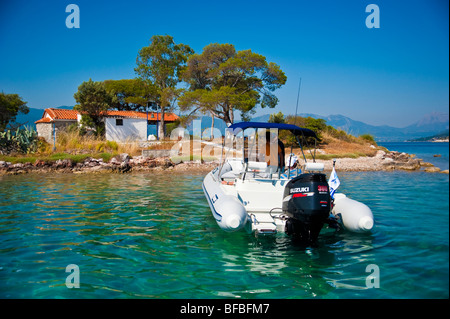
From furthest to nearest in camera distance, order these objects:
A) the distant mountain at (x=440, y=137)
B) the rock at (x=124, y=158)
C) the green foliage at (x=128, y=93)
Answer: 1. the green foliage at (x=128, y=93)
2. the rock at (x=124, y=158)
3. the distant mountain at (x=440, y=137)

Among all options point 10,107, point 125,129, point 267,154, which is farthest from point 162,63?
point 267,154

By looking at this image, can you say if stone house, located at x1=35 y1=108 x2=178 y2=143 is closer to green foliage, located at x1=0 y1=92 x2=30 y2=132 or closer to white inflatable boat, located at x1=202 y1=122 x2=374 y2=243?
green foliage, located at x1=0 y1=92 x2=30 y2=132

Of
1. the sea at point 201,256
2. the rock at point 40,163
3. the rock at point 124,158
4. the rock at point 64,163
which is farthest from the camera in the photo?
the rock at point 124,158

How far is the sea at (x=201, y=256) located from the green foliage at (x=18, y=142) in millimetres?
11705

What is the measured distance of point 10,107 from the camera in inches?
1385

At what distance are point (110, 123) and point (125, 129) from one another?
1.98 metres

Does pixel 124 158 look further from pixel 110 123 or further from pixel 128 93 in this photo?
pixel 128 93

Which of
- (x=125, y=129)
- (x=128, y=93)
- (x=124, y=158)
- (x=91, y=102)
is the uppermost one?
(x=128, y=93)

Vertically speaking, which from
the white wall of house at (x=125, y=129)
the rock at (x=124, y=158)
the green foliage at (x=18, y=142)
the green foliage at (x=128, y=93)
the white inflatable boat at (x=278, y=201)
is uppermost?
the green foliage at (x=128, y=93)

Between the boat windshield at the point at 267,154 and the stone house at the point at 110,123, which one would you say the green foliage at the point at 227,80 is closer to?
the stone house at the point at 110,123

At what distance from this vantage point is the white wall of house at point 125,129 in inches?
1272

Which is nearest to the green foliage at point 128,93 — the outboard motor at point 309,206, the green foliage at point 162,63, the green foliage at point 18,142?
the green foliage at point 162,63

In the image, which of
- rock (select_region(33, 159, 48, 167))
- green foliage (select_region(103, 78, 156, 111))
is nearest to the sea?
rock (select_region(33, 159, 48, 167))
